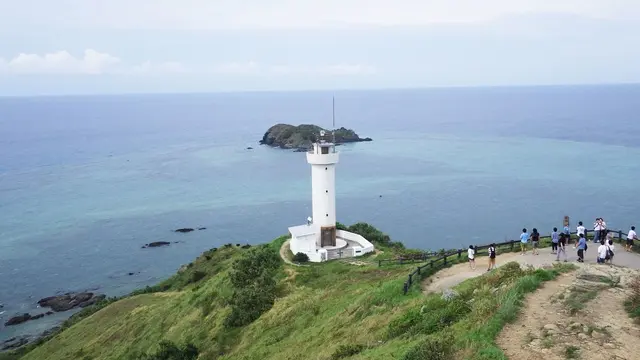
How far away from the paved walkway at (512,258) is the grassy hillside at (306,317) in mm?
1359

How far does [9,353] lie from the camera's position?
44156 millimetres

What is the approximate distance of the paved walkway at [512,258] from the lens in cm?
2209

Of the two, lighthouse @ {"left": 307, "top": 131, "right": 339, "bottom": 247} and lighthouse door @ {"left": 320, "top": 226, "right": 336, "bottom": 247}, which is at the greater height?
lighthouse @ {"left": 307, "top": 131, "right": 339, "bottom": 247}

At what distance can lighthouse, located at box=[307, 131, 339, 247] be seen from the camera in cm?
3825

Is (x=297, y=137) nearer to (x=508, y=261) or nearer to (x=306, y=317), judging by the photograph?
(x=306, y=317)

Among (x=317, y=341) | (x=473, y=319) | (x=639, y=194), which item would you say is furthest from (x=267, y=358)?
(x=639, y=194)

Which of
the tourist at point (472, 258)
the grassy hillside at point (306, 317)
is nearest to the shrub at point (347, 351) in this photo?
the grassy hillside at point (306, 317)

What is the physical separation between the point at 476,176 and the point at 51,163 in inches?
4116

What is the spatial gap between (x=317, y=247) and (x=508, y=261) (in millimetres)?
17456

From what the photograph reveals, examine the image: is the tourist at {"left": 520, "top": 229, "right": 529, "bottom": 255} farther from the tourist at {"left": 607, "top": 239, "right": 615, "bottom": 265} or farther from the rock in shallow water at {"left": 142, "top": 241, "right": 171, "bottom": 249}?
the rock in shallow water at {"left": 142, "top": 241, "right": 171, "bottom": 249}

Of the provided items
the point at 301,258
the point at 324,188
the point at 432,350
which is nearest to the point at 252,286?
the point at 301,258

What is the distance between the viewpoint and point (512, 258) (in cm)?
2453

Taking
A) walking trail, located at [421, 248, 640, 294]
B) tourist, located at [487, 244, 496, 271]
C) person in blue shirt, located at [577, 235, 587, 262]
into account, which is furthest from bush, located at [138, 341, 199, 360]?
person in blue shirt, located at [577, 235, 587, 262]

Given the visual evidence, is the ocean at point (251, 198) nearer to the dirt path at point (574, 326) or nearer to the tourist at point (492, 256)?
the tourist at point (492, 256)
